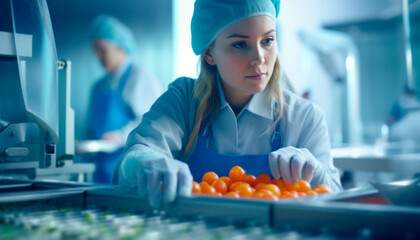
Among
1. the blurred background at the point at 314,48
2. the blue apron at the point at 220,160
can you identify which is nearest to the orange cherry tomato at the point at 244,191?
the blue apron at the point at 220,160

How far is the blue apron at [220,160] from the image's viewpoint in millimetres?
1506

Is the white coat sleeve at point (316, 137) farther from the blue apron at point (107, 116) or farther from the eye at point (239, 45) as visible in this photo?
the blue apron at point (107, 116)

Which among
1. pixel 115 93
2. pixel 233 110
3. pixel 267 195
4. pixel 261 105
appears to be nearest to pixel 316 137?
pixel 261 105

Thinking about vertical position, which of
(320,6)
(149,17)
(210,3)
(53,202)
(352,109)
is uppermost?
(320,6)

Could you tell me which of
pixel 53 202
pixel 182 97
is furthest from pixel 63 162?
pixel 53 202

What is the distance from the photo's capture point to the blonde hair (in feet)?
5.32

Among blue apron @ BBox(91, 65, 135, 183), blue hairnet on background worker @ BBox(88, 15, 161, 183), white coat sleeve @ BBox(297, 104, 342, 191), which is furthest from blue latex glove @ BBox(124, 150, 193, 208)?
blue apron @ BBox(91, 65, 135, 183)

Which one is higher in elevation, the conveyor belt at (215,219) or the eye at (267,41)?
the eye at (267,41)

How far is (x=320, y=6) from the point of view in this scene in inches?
276

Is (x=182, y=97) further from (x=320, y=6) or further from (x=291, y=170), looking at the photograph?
(x=320, y=6)

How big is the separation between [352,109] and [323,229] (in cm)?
276

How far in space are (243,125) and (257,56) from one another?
312 mm

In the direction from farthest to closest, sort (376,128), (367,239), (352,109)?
(376,128) → (352,109) → (367,239)

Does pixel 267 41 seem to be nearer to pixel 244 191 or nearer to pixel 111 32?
pixel 244 191
